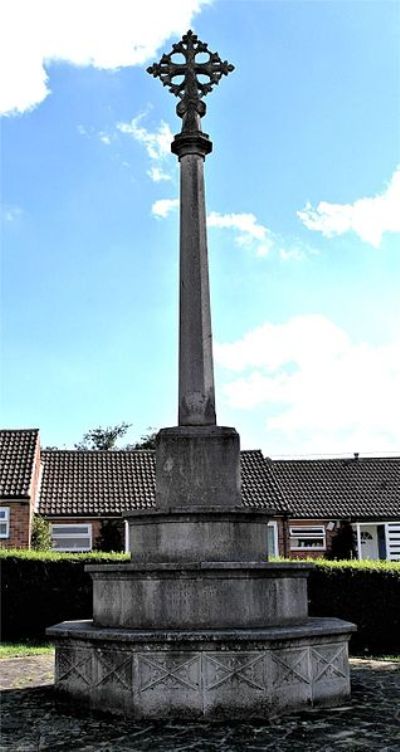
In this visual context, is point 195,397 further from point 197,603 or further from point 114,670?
point 114,670

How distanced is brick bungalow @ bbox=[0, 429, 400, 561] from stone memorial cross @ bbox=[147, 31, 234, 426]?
1519cm

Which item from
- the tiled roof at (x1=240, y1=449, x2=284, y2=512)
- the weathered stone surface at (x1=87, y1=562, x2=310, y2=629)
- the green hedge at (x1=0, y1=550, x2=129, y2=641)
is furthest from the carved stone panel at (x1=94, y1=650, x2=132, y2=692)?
the tiled roof at (x1=240, y1=449, x2=284, y2=512)

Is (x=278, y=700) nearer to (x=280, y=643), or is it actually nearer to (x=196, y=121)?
(x=280, y=643)

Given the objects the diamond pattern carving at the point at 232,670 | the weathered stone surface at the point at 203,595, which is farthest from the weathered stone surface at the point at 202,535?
the diamond pattern carving at the point at 232,670

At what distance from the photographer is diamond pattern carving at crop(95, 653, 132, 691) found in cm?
716

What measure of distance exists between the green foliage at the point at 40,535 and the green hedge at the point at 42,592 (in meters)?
8.73

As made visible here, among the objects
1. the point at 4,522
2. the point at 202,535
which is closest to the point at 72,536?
the point at 4,522

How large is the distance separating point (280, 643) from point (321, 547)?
2194cm

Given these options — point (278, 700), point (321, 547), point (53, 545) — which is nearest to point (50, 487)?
point (53, 545)

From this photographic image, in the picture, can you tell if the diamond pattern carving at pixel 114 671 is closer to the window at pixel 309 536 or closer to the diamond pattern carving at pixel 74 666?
the diamond pattern carving at pixel 74 666

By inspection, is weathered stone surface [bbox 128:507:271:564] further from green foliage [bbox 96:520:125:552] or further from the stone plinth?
green foliage [bbox 96:520:125:552]

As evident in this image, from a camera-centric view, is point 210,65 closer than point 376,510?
A: Yes

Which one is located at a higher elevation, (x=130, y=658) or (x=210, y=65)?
(x=210, y=65)

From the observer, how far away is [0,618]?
1488 cm
